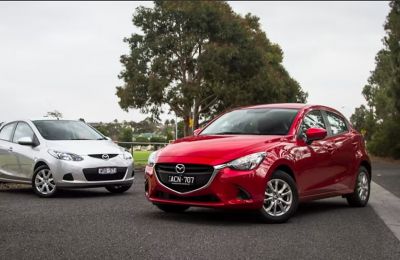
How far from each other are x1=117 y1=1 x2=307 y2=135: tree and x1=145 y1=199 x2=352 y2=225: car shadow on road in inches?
1046

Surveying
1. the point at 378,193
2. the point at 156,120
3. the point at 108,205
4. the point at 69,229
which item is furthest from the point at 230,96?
the point at 69,229

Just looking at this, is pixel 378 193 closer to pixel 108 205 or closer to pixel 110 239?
pixel 108 205

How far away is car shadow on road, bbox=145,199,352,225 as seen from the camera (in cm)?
846

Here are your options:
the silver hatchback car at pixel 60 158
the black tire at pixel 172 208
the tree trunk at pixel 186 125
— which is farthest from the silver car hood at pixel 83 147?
the tree trunk at pixel 186 125

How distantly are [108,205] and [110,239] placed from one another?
372 centimetres

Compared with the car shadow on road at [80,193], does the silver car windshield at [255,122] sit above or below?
above

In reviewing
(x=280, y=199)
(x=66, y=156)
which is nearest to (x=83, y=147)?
(x=66, y=156)

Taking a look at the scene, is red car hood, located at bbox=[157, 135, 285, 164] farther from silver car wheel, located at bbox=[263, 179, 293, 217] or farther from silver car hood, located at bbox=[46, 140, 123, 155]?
silver car hood, located at bbox=[46, 140, 123, 155]

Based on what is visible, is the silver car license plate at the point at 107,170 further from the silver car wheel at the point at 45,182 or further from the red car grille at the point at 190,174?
the red car grille at the point at 190,174

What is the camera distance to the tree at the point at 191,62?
3716 cm

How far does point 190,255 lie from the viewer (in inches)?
235

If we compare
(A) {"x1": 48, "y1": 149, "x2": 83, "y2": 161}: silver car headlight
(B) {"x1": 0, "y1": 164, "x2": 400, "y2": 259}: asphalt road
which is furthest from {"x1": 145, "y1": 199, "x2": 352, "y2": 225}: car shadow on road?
(A) {"x1": 48, "y1": 149, "x2": 83, "y2": 161}: silver car headlight

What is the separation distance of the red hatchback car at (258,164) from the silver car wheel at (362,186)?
0.34 m

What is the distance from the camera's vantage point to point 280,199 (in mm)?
8344
